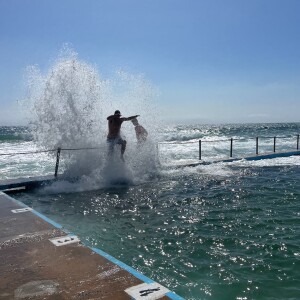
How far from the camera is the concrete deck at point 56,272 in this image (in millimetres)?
3461

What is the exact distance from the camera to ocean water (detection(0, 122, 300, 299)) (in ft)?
14.9

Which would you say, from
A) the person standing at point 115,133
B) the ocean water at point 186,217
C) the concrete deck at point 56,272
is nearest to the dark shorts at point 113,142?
the person standing at point 115,133

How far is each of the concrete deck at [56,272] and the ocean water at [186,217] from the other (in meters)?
0.73

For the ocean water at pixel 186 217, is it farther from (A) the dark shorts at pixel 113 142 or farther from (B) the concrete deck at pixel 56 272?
(B) the concrete deck at pixel 56 272

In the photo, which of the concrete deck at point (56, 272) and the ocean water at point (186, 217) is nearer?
the concrete deck at point (56, 272)

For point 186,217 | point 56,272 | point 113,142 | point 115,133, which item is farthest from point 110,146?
point 56,272

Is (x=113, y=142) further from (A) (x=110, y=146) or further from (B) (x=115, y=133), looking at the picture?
(B) (x=115, y=133)

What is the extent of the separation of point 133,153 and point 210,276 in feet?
28.7

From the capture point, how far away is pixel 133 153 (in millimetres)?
13047

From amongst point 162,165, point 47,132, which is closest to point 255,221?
point 162,165

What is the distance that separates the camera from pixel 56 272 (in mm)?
3936

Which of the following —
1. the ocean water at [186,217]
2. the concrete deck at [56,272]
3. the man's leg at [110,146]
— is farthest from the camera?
the man's leg at [110,146]

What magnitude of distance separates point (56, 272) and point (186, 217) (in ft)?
12.0

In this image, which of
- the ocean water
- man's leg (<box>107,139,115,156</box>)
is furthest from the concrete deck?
→ man's leg (<box>107,139,115,156</box>)
